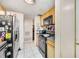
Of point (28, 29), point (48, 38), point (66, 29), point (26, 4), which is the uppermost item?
point (26, 4)

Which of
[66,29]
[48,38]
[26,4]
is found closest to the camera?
[66,29]

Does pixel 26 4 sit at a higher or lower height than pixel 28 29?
higher

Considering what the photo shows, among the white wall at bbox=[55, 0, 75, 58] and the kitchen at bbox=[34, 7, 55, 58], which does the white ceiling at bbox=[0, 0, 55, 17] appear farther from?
the white wall at bbox=[55, 0, 75, 58]

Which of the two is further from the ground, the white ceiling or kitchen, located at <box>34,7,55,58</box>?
the white ceiling

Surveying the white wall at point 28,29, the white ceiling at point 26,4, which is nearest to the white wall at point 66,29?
the white ceiling at point 26,4

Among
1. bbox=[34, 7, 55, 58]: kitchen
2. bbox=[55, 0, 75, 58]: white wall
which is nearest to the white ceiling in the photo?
bbox=[34, 7, 55, 58]: kitchen

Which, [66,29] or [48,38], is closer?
[66,29]

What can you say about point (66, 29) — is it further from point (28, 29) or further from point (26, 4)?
point (28, 29)

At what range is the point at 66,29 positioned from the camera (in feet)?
4.82

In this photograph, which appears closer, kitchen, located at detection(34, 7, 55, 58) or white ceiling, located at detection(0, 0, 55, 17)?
kitchen, located at detection(34, 7, 55, 58)

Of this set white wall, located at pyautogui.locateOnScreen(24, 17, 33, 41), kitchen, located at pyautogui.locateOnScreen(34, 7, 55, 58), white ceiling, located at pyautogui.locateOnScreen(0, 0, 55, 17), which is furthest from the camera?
white wall, located at pyautogui.locateOnScreen(24, 17, 33, 41)

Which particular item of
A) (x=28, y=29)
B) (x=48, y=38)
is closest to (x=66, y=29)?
(x=48, y=38)

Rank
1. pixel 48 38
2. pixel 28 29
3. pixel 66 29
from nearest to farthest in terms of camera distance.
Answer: pixel 66 29, pixel 48 38, pixel 28 29

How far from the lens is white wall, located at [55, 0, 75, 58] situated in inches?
52.3
